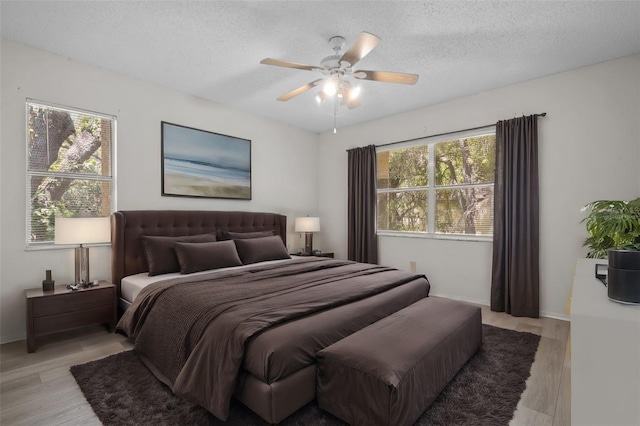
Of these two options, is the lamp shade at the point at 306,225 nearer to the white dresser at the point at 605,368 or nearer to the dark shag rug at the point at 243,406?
the dark shag rug at the point at 243,406

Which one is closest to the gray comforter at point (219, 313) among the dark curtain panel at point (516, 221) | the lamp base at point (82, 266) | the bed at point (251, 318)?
the bed at point (251, 318)

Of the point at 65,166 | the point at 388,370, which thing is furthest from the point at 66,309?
the point at 388,370

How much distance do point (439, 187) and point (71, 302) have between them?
14.4 ft

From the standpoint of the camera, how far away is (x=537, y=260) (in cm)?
351

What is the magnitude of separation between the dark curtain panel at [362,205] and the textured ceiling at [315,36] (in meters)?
1.47

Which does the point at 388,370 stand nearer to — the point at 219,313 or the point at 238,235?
the point at 219,313

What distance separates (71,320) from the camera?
9.09ft

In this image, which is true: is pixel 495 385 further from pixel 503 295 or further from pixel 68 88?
pixel 68 88

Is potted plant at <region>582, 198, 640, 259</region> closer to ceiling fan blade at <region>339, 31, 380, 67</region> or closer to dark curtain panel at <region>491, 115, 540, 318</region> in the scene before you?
dark curtain panel at <region>491, 115, 540, 318</region>

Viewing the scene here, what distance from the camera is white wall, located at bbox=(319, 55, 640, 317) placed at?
308cm

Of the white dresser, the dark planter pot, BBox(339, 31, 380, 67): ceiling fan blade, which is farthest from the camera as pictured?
BBox(339, 31, 380, 67): ceiling fan blade

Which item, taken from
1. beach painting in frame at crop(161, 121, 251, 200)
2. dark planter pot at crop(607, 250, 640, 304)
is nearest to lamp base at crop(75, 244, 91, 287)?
beach painting in frame at crop(161, 121, 251, 200)

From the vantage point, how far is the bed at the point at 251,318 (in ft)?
5.38

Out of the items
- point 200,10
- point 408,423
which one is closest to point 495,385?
point 408,423
